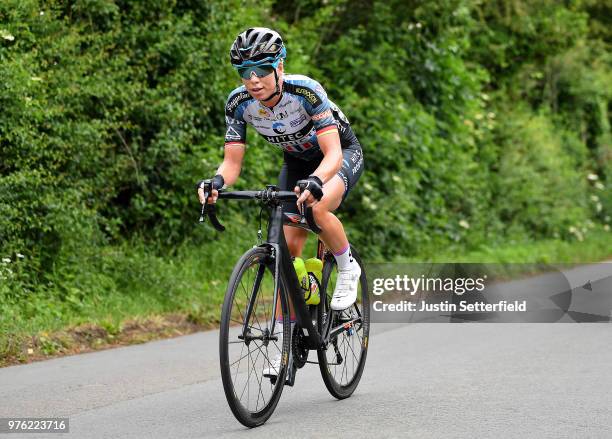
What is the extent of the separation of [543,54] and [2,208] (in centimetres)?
1821

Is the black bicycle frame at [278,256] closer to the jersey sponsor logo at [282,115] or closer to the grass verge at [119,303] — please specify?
the jersey sponsor logo at [282,115]

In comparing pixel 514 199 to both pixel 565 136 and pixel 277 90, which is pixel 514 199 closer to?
pixel 565 136

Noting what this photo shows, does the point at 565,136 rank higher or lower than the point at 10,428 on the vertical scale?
higher

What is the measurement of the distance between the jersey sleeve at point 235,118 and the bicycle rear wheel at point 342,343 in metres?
1.06

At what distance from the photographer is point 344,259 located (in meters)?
7.20

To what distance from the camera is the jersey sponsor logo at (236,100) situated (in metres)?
6.69

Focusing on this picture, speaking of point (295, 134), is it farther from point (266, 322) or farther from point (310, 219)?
point (266, 322)

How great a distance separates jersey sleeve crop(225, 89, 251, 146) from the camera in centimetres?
673

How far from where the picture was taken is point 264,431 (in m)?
6.03

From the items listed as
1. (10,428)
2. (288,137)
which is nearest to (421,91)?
(288,137)

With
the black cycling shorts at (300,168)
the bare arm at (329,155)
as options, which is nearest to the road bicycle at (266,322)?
the bare arm at (329,155)

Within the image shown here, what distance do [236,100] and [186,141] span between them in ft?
20.3

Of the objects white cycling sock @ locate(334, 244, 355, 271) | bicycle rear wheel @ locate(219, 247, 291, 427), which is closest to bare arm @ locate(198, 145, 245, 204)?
bicycle rear wheel @ locate(219, 247, 291, 427)

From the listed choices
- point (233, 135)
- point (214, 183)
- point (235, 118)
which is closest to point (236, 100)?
point (235, 118)
